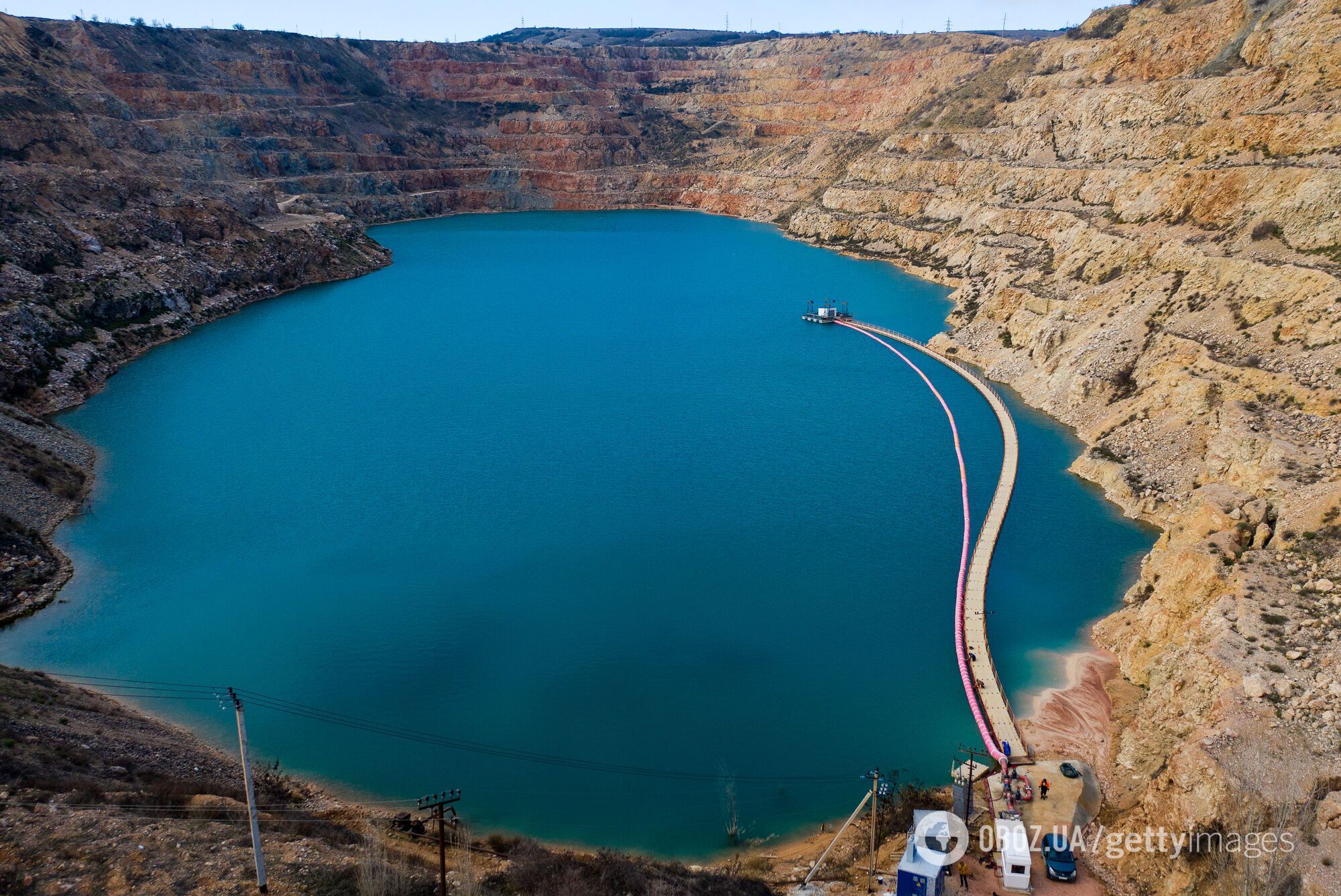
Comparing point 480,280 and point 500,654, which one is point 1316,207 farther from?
point 480,280

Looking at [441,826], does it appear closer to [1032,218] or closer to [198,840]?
[198,840]

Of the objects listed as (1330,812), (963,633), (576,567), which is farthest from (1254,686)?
(576,567)

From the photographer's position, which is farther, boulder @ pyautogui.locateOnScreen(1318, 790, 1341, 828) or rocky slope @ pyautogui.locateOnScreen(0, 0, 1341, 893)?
rocky slope @ pyautogui.locateOnScreen(0, 0, 1341, 893)

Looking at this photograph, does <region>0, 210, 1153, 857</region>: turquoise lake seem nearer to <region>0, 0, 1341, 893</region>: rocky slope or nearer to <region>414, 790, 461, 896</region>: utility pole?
<region>414, 790, 461, 896</region>: utility pole

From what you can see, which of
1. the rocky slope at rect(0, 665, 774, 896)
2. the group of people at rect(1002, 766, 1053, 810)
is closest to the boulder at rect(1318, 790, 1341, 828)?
the group of people at rect(1002, 766, 1053, 810)

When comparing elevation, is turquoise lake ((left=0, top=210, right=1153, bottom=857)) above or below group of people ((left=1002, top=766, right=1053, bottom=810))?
above

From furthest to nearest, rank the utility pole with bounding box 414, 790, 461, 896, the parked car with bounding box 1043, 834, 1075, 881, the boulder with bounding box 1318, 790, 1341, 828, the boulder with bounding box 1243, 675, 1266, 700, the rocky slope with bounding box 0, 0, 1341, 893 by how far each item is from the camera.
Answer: the rocky slope with bounding box 0, 0, 1341, 893, the boulder with bounding box 1243, 675, 1266, 700, the parked car with bounding box 1043, 834, 1075, 881, the boulder with bounding box 1318, 790, 1341, 828, the utility pole with bounding box 414, 790, 461, 896

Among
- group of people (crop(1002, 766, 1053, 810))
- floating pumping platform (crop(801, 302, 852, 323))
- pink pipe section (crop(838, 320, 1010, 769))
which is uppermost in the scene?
floating pumping platform (crop(801, 302, 852, 323))
